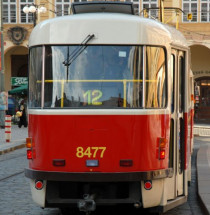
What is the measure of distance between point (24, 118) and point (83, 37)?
28299mm

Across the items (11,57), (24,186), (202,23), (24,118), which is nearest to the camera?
(24,186)

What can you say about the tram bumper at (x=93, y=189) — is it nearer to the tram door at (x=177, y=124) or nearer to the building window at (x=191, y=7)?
the tram door at (x=177, y=124)

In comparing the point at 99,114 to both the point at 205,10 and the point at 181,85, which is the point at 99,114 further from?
the point at 205,10

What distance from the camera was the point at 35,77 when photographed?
9156 mm

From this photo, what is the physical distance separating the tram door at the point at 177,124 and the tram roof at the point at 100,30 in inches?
28.9

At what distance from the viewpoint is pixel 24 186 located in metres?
13.4

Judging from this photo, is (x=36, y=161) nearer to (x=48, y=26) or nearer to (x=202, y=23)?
(x=48, y=26)

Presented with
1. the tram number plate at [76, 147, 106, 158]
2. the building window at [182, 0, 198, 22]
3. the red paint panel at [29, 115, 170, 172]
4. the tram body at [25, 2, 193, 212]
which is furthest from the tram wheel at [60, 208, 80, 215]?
the building window at [182, 0, 198, 22]

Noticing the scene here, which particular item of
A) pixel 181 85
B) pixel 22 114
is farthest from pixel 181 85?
pixel 22 114

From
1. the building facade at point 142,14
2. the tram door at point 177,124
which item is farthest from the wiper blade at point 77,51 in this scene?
the building facade at point 142,14

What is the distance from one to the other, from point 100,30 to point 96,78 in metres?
0.58

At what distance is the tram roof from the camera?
891cm

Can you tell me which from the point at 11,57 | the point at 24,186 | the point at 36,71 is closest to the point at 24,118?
the point at 11,57

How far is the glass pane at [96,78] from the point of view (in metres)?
8.81
